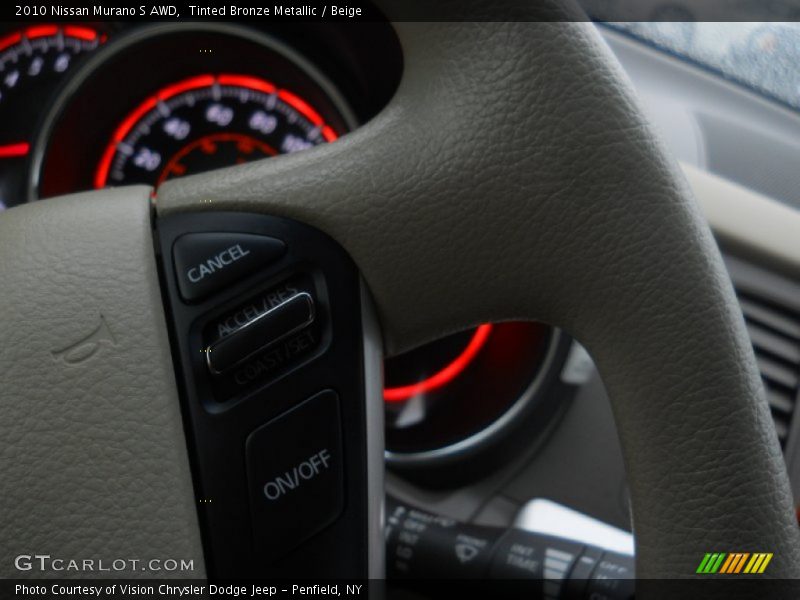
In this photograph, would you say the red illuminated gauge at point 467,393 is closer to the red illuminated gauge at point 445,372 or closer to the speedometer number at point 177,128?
the red illuminated gauge at point 445,372

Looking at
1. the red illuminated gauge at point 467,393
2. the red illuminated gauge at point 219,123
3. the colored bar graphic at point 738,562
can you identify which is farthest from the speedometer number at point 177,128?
the colored bar graphic at point 738,562

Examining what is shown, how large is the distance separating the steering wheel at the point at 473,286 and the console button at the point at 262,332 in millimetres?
33

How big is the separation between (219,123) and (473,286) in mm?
762

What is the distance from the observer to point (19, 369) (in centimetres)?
63

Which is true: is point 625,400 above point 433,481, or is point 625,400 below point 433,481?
above

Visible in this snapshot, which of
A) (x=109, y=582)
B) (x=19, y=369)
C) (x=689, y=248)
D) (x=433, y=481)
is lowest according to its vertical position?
(x=433, y=481)

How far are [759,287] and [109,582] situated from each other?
0.83 m

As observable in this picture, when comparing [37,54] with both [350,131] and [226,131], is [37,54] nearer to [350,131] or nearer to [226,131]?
[226,131]

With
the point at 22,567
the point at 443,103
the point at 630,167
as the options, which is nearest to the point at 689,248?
the point at 630,167

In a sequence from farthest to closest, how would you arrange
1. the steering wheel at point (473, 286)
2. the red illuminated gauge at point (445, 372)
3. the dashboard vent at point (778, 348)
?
the red illuminated gauge at point (445, 372) → the dashboard vent at point (778, 348) → the steering wheel at point (473, 286)

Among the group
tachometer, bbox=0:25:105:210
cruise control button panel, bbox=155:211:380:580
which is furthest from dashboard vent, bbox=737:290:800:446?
tachometer, bbox=0:25:105:210

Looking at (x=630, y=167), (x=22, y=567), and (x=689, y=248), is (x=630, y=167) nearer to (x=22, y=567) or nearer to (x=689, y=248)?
(x=689, y=248)

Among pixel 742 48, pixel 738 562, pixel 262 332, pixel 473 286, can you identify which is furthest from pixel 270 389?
pixel 742 48

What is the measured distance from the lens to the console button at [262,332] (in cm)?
67
